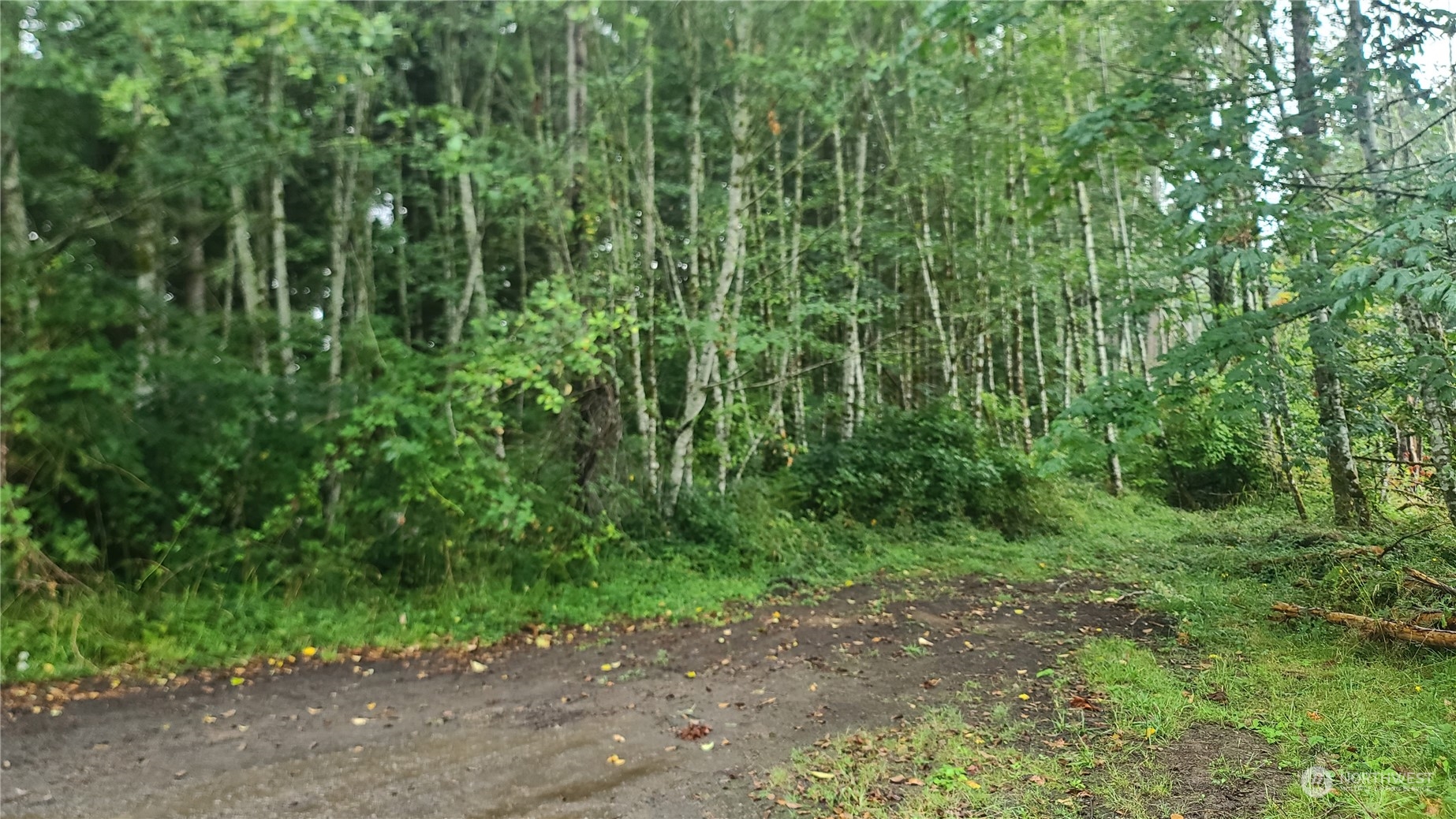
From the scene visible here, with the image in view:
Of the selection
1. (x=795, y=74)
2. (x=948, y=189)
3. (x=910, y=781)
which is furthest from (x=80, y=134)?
(x=948, y=189)

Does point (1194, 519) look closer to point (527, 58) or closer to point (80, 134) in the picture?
point (527, 58)

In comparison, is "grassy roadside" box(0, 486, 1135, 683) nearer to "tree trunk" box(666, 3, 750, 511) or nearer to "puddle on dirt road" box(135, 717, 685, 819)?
"tree trunk" box(666, 3, 750, 511)

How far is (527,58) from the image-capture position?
10273 mm

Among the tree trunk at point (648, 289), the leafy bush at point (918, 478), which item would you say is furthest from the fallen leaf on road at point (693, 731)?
the leafy bush at point (918, 478)

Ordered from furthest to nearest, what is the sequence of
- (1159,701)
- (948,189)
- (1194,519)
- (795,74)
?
(948,189)
(1194,519)
(795,74)
(1159,701)

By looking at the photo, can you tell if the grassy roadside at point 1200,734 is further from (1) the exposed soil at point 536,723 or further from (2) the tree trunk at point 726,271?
(2) the tree trunk at point 726,271

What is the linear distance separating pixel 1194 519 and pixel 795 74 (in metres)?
8.80

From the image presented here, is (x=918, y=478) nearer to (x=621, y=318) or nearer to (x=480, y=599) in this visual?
(x=621, y=318)

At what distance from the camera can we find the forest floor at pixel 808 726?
11.3ft

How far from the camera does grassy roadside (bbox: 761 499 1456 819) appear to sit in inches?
127

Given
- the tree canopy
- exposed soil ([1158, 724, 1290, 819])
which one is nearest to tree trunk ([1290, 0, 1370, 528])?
the tree canopy

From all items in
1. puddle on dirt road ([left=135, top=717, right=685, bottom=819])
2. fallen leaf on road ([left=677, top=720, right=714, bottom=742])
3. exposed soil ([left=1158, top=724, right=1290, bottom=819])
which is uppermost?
puddle on dirt road ([left=135, top=717, right=685, bottom=819])

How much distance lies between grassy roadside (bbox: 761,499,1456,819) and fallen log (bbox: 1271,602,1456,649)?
8 cm

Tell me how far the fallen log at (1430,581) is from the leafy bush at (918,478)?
6158mm
